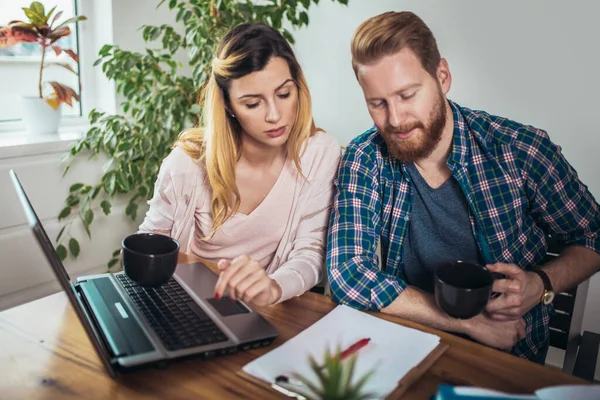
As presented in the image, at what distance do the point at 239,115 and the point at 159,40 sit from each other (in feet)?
4.59

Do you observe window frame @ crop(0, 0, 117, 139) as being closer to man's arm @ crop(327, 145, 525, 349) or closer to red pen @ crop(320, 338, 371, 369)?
man's arm @ crop(327, 145, 525, 349)

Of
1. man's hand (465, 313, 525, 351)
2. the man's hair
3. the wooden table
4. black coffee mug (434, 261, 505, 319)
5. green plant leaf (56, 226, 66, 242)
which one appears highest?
the man's hair

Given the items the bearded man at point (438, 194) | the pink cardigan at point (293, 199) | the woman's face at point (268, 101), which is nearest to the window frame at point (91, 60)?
the pink cardigan at point (293, 199)

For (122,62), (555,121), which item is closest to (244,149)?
(122,62)

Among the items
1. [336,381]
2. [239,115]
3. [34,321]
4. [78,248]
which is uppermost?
[239,115]

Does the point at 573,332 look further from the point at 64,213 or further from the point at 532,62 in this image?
the point at 64,213

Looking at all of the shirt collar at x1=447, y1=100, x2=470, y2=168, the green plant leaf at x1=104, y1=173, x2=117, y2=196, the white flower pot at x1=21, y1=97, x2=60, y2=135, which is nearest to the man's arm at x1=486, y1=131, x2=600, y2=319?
the shirt collar at x1=447, y1=100, x2=470, y2=168

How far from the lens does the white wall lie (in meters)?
2.01

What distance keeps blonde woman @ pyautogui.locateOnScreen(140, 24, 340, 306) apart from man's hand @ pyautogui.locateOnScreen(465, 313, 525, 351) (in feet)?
1.16

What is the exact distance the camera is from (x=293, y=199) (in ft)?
4.84

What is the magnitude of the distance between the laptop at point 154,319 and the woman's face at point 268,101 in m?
0.42

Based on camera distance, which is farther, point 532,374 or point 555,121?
point 555,121

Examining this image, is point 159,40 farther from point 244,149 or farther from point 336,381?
point 336,381

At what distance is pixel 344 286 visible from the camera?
45.5 inches
